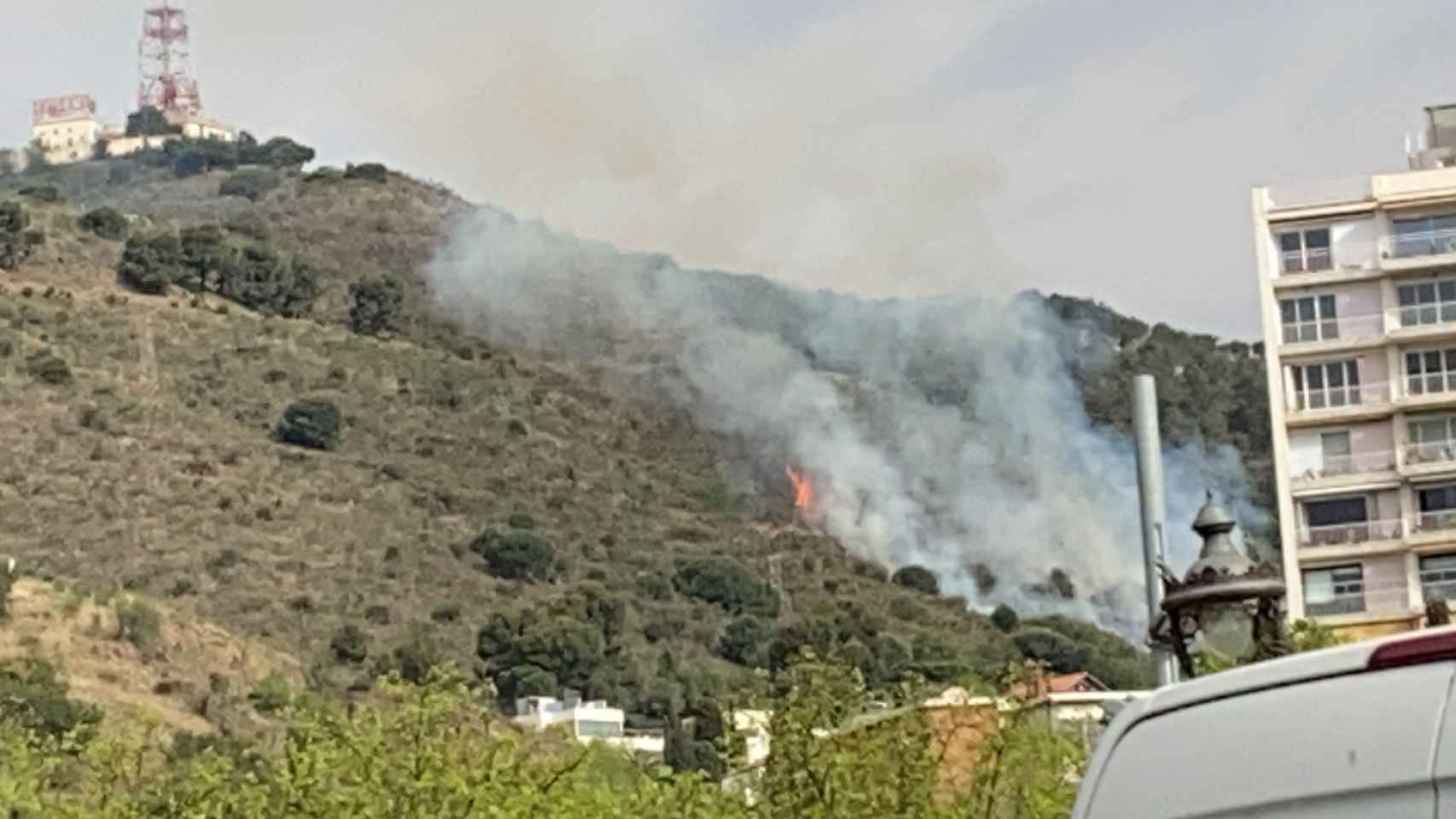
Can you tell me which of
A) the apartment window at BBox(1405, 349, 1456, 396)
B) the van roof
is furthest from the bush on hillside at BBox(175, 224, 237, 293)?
the van roof

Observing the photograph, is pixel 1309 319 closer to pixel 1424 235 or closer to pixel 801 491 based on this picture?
pixel 1424 235

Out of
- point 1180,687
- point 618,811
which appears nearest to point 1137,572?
point 618,811

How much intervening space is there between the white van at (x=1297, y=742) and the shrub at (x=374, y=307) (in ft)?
454

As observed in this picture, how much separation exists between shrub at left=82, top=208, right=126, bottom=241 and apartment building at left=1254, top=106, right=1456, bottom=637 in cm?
8174

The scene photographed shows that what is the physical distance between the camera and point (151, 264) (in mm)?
133625

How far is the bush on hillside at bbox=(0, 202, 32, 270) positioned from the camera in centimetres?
13162

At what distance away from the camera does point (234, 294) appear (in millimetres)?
137750

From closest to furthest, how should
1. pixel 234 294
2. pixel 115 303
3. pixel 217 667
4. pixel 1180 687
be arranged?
1. pixel 1180 687
2. pixel 217 667
3. pixel 115 303
4. pixel 234 294

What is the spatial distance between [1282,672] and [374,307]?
140 meters

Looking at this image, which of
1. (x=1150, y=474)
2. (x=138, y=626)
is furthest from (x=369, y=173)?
(x=1150, y=474)

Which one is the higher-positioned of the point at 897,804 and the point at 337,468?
the point at 337,468

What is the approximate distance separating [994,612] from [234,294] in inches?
1546

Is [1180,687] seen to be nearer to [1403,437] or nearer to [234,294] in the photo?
[1403,437]

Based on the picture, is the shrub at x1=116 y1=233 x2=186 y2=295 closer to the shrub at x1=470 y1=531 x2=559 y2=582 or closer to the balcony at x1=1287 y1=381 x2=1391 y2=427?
the shrub at x1=470 y1=531 x2=559 y2=582
